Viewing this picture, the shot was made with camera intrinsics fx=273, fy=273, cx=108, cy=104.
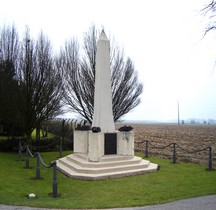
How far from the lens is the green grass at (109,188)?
22.5 feet

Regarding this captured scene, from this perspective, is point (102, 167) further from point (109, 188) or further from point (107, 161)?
point (109, 188)

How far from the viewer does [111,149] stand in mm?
12094

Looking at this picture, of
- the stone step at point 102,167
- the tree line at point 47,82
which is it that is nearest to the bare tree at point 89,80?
the tree line at point 47,82

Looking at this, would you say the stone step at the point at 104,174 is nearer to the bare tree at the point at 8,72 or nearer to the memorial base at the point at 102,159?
the memorial base at the point at 102,159

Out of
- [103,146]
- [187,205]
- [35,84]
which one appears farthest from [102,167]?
[35,84]

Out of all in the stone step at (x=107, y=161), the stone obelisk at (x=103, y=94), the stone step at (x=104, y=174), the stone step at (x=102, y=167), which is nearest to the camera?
the stone step at (x=104, y=174)

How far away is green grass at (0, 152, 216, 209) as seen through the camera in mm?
6848

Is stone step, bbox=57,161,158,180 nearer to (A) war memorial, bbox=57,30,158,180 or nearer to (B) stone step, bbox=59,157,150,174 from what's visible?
(A) war memorial, bbox=57,30,158,180

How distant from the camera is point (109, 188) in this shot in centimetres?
864

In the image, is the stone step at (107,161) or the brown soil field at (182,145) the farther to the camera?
the brown soil field at (182,145)

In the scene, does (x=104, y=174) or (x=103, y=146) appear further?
(x=103, y=146)

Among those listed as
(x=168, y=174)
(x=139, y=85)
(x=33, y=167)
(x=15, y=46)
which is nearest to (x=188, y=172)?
(x=168, y=174)

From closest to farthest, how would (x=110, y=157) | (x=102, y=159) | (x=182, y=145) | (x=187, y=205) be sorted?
(x=187, y=205) → (x=102, y=159) → (x=110, y=157) → (x=182, y=145)

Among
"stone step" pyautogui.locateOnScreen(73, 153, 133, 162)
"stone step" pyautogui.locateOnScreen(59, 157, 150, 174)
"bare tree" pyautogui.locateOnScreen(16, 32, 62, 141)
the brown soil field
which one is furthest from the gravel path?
→ "bare tree" pyautogui.locateOnScreen(16, 32, 62, 141)
